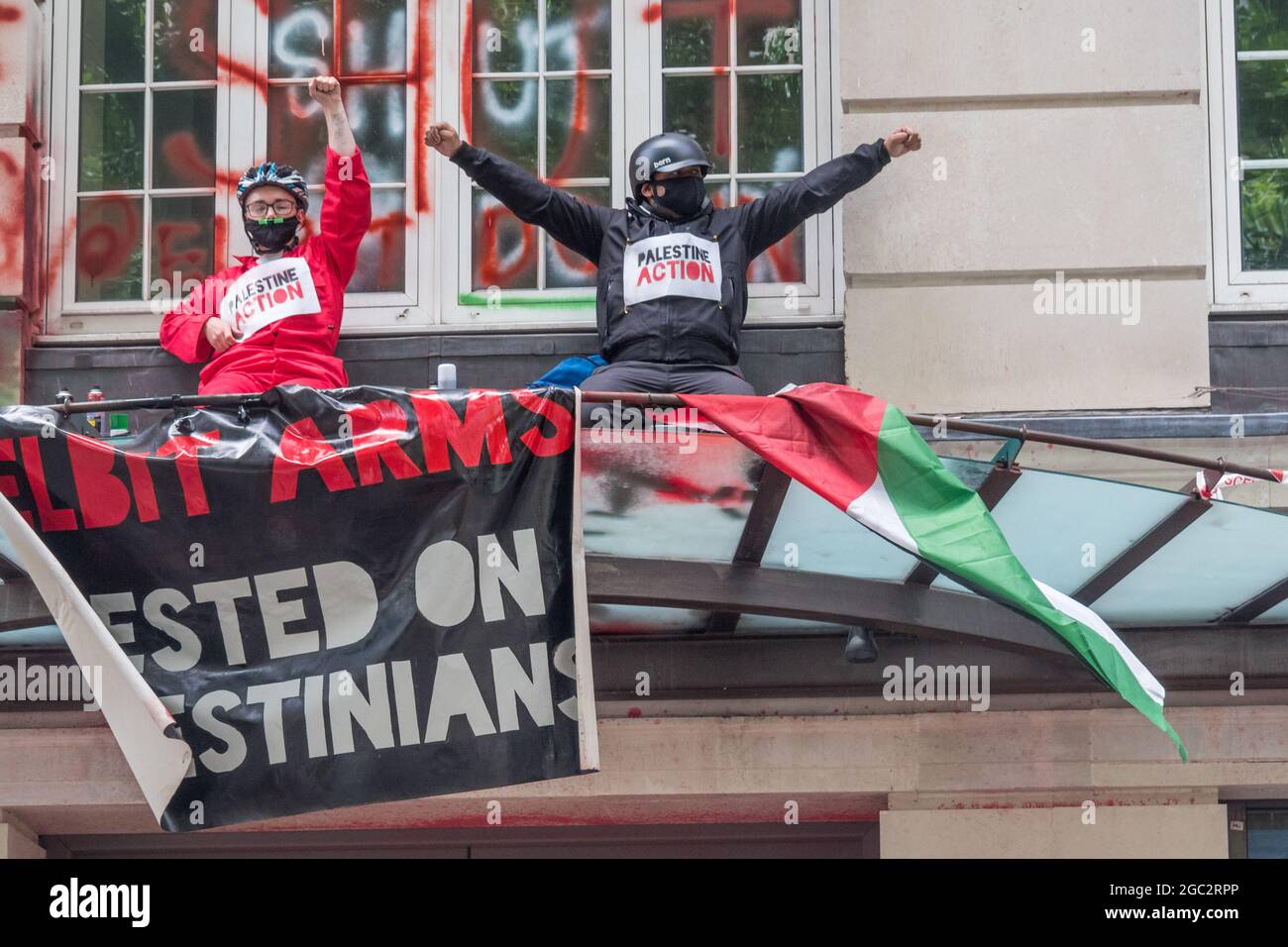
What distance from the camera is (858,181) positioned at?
8938mm

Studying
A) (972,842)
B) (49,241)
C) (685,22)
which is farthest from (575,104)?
(972,842)

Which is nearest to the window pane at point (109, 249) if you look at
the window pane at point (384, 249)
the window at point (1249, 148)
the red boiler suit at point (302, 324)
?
the red boiler suit at point (302, 324)

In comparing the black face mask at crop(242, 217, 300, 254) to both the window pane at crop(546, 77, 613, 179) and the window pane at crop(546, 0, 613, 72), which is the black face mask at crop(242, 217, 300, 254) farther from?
the window pane at crop(546, 0, 613, 72)

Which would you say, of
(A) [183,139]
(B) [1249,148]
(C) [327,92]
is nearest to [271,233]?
(C) [327,92]

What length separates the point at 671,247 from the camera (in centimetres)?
886

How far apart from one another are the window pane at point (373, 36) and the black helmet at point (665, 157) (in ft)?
5.81

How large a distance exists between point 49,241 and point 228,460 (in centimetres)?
288

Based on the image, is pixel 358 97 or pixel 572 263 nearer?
pixel 572 263

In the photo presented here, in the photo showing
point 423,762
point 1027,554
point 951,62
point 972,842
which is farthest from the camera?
point 951,62

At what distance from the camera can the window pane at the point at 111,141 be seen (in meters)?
10.0

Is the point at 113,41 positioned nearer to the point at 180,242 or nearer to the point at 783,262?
the point at 180,242

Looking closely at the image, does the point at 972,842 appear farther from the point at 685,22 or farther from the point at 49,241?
the point at 49,241

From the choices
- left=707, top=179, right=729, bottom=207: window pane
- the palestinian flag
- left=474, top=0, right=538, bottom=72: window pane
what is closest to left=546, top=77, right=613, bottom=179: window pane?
left=474, top=0, right=538, bottom=72: window pane

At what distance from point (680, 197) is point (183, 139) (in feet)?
9.14
